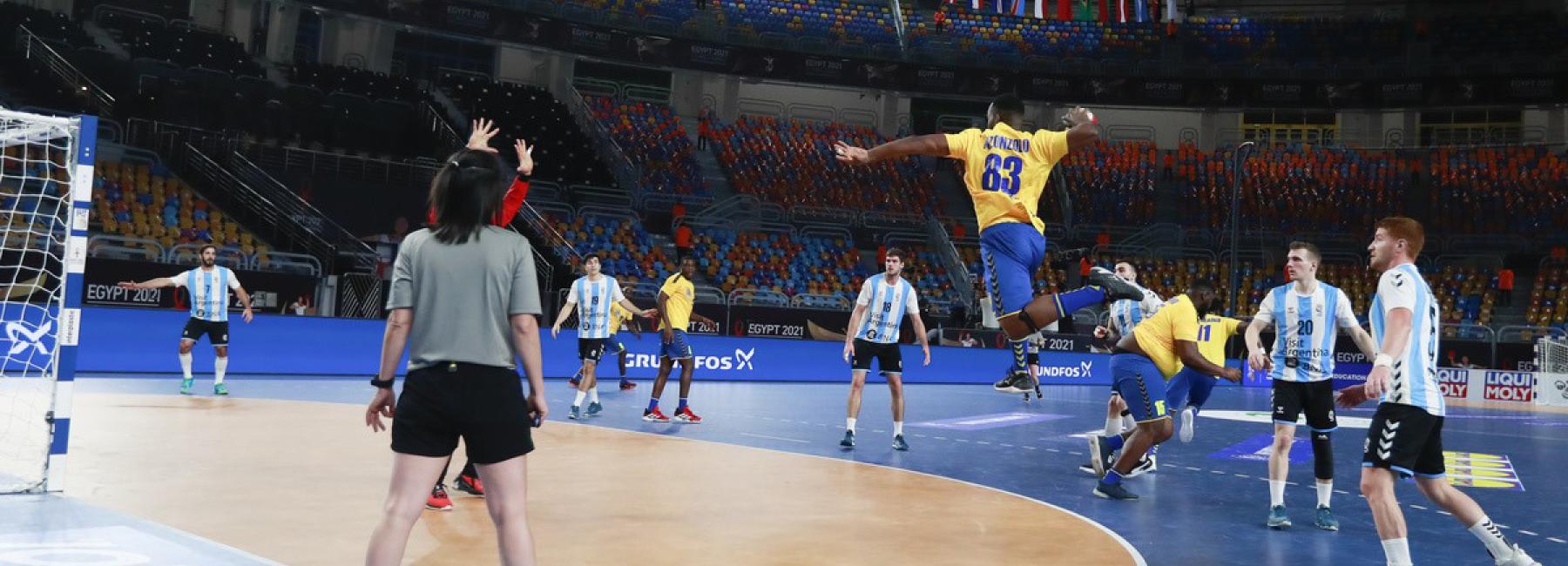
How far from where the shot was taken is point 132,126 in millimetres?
26375

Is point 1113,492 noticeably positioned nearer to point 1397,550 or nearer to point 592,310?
point 1397,550

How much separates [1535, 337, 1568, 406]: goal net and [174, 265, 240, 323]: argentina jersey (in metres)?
28.3

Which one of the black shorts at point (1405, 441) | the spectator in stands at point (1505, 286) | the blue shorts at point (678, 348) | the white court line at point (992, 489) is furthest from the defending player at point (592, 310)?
the spectator in stands at point (1505, 286)

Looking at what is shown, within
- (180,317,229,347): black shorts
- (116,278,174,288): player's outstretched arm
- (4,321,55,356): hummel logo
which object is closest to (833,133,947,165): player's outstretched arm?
(4,321,55,356): hummel logo

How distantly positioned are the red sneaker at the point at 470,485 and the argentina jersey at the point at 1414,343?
601 centimetres

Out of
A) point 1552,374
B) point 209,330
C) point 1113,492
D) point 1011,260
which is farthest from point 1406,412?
point 1552,374

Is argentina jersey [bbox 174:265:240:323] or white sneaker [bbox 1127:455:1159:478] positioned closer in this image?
white sneaker [bbox 1127:455:1159:478]

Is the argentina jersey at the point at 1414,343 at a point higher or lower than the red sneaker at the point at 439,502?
higher

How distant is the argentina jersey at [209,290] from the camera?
632 inches

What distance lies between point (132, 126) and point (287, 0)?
9619mm

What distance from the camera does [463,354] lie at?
14.1ft

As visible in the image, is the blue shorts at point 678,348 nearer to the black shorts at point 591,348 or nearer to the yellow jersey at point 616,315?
the black shorts at point 591,348

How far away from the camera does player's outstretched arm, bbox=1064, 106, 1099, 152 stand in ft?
26.6

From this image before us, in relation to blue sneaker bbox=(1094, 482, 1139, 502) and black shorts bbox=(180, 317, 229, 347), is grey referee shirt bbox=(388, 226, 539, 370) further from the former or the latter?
black shorts bbox=(180, 317, 229, 347)
